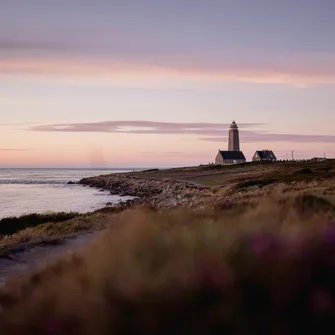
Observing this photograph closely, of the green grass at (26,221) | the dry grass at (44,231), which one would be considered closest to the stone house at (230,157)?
the green grass at (26,221)

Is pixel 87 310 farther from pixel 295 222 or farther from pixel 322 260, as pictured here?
pixel 295 222

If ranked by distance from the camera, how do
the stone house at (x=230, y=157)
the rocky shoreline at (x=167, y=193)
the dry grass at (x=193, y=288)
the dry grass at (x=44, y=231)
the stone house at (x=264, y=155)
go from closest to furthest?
the dry grass at (x=193, y=288) → the dry grass at (x=44, y=231) → the rocky shoreline at (x=167, y=193) → the stone house at (x=230, y=157) → the stone house at (x=264, y=155)

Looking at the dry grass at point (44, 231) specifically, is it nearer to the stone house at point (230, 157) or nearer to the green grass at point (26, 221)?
the green grass at point (26, 221)

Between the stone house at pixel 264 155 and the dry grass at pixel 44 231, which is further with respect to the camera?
the stone house at pixel 264 155

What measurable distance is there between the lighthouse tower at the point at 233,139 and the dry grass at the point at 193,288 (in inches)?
6757

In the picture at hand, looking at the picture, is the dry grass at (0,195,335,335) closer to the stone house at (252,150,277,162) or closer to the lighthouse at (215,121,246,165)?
the lighthouse at (215,121,246,165)

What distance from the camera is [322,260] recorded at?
6273 millimetres

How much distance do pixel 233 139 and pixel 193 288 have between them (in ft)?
572

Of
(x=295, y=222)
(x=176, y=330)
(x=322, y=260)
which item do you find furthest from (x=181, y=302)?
(x=295, y=222)

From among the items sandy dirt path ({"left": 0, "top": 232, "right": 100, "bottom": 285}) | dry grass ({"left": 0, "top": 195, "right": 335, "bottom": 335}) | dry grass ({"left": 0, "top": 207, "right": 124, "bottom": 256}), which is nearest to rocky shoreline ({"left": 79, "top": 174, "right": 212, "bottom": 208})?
dry grass ({"left": 0, "top": 207, "right": 124, "bottom": 256})

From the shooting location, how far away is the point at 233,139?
178000 mm

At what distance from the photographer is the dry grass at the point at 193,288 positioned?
514 cm

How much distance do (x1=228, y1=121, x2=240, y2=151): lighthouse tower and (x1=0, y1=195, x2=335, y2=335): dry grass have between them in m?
172

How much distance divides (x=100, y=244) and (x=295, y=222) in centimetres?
308
